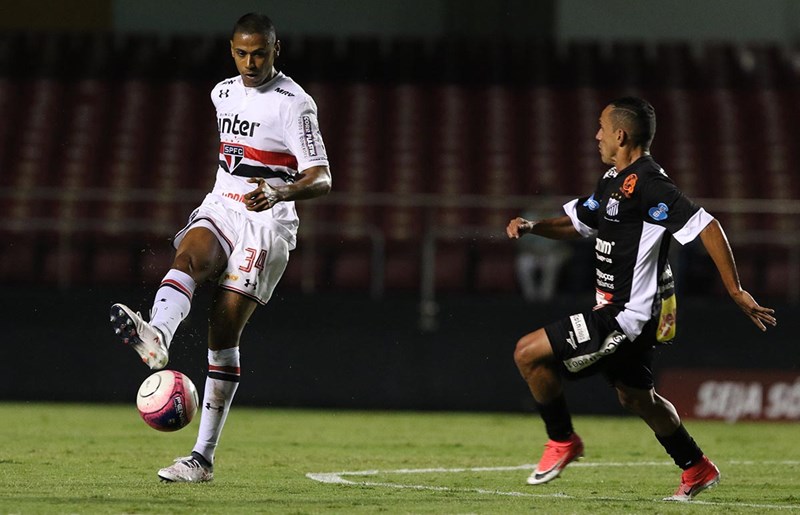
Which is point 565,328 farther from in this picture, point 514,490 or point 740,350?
point 740,350

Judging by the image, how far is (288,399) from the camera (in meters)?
13.2

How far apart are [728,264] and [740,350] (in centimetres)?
733

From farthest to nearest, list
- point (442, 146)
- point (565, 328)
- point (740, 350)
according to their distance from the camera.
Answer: point (442, 146) < point (740, 350) < point (565, 328)

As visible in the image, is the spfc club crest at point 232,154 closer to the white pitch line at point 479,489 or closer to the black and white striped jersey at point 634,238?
the white pitch line at point 479,489

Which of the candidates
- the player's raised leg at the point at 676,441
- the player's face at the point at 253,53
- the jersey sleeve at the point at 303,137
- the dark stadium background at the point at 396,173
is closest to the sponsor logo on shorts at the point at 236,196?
the jersey sleeve at the point at 303,137

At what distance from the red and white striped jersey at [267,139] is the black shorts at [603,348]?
4.72 ft

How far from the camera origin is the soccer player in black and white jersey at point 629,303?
648 centimetres

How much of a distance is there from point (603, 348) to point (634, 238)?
0.54 m

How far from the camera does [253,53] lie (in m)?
6.73

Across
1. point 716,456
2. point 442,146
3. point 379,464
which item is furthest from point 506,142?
point 379,464

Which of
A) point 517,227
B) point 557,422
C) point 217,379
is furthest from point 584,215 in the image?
point 217,379

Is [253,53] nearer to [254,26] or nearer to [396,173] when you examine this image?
[254,26]

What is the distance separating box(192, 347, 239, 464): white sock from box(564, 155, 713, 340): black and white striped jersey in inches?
73.1

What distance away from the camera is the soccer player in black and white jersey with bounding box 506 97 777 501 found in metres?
6.48
